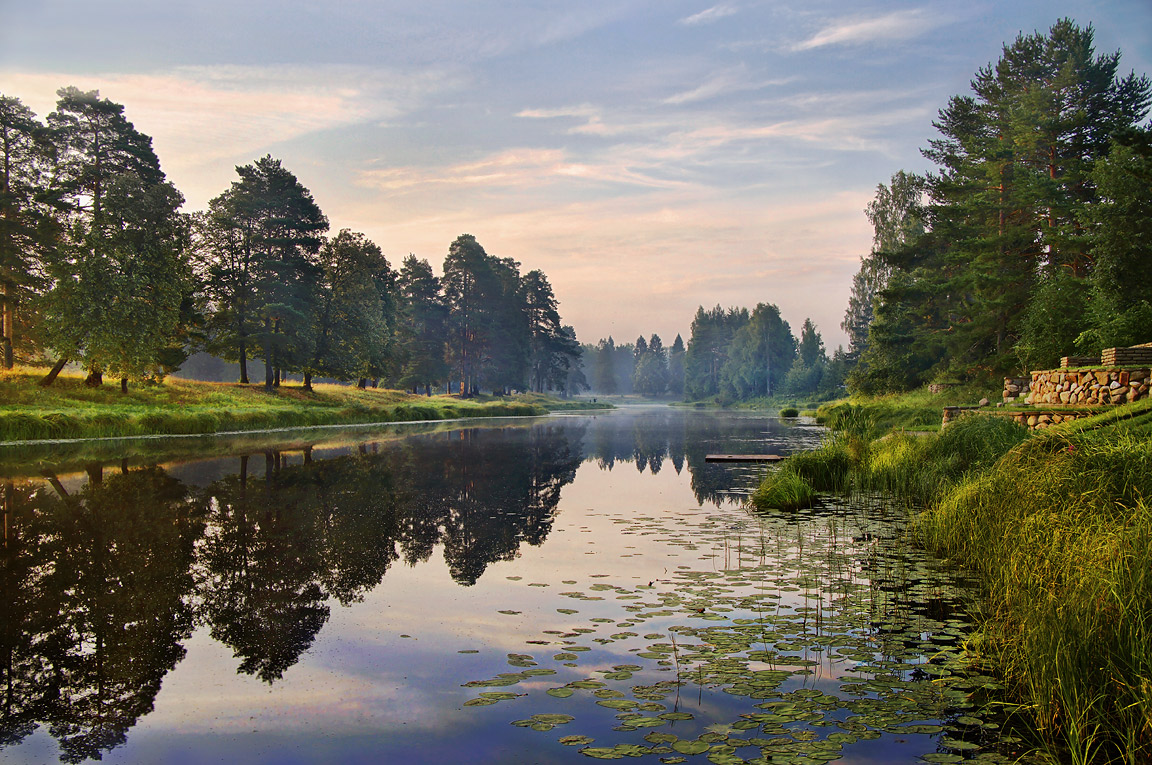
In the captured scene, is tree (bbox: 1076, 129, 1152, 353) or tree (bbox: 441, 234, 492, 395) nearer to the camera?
tree (bbox: 1076, 129, 1152, 353)

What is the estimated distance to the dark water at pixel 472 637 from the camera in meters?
4.27

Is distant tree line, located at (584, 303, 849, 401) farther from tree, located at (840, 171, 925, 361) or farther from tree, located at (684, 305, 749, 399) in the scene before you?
tree, located at (840, 171, 925, 361)

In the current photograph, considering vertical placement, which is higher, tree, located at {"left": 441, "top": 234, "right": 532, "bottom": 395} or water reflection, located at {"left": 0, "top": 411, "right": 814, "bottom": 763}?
tree, located at {"left": 441, "top": 234, "right": 532, "bottom": 395}

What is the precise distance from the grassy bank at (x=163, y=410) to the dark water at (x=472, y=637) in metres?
15.8

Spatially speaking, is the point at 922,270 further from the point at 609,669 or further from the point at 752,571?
the point at 609,669

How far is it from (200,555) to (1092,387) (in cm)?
1911

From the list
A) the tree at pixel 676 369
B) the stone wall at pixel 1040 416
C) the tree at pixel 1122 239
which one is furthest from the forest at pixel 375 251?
the tree at pixel 676 369

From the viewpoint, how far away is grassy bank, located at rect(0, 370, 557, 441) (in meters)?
25.3

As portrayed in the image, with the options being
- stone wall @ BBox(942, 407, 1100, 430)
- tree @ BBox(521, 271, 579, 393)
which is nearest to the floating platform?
stone wall @ BBox(942, 407, 1100, 430)

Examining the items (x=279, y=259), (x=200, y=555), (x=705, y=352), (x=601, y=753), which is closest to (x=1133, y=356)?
(x=601, y=753)

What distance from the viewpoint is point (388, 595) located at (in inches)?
296

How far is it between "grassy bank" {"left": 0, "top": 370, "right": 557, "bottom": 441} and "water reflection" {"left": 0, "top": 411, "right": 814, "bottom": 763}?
935 cm

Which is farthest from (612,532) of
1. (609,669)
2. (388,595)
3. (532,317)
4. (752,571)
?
(532,317)

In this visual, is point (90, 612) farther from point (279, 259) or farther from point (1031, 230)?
point (279, 259)
